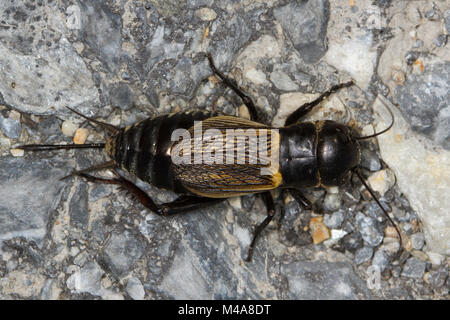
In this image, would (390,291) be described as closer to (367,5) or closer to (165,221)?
(165,221)

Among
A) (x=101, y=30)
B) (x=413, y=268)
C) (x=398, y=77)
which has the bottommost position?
(x=413, y=268)

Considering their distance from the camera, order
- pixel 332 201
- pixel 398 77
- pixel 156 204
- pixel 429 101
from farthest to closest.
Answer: pixel 332 201 → pixel 156 204 → pixel 398 77 → pixel 429 101

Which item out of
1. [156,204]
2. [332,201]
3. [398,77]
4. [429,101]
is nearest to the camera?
[429,101]

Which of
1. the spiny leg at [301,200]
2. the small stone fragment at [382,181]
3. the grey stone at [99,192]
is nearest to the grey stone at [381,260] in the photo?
the small stone fragment at [382,181]

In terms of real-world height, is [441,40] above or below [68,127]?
above

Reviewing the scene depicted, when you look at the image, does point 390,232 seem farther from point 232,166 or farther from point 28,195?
point 28,195

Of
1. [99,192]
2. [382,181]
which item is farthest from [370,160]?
[99,192]

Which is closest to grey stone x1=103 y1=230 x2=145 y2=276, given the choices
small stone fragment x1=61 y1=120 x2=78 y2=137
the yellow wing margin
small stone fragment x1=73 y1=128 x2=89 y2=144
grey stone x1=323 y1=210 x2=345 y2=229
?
the yellow wing margin
